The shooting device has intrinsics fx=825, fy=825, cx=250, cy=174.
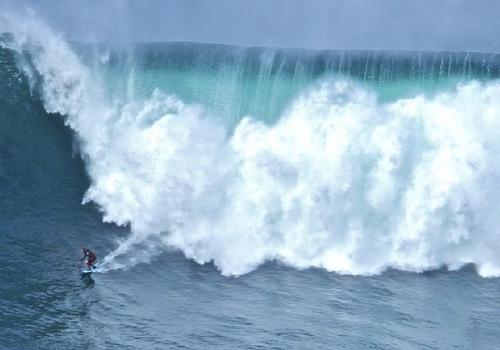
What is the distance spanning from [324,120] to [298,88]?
7.15ft

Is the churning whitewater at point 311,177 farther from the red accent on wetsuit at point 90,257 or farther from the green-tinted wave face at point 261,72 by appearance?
the red accent on wetsuit at point 90,257

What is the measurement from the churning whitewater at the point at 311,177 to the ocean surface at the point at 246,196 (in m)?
0.06

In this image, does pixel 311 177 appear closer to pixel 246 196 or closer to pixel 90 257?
pixel 246 196

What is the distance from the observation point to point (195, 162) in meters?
28.4

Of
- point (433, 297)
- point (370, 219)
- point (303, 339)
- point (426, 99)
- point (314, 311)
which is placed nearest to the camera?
point (303, 339)

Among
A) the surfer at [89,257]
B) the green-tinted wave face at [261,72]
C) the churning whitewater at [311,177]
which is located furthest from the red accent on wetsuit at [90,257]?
the green-tinted wave face at [261,72]

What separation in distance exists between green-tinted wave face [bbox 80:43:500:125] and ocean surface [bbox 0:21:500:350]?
7 cm

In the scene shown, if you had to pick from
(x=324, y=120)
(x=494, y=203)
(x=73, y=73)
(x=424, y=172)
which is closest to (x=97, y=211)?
(x=73, y=73)

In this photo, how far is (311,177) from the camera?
27.7m

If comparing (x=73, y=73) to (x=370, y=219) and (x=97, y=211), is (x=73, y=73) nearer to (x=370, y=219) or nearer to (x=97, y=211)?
(x=97, y=211)

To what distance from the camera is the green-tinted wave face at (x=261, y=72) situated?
98.8ft

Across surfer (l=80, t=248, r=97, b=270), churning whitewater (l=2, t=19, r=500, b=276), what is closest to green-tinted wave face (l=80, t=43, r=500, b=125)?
churning whitewater (l=2, t=19, r=500, b=276)

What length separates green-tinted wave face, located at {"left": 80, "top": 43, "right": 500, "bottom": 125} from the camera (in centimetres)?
3011

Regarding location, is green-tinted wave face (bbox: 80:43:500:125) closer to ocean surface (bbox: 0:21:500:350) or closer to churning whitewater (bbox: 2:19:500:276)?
ocean surface (bbox: 0:21:500:350)
